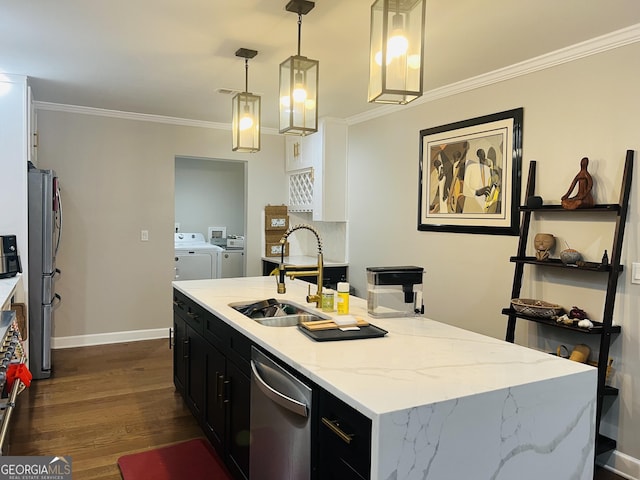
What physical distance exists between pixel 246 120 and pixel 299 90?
0.74 m

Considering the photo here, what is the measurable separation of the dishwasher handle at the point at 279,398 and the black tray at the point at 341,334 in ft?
0.84

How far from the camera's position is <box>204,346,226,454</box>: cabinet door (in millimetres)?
2453

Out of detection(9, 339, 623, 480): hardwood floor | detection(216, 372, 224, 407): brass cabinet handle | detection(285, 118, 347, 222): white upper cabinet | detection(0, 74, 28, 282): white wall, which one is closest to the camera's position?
detection(216, 372, 224, 407): brass cabinet handle

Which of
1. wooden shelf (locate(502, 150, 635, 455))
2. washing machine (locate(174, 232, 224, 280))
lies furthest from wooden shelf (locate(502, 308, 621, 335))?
washing machine (locate(174, 232, 224, 280))

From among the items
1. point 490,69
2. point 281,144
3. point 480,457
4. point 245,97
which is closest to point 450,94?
point 490,69

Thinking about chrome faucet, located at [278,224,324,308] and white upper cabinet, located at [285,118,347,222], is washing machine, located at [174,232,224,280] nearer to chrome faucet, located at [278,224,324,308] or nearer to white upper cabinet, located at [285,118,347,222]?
white upper cabinet, located at [285,118,347,222]

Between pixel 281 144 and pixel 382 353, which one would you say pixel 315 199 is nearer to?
pixel 281 144

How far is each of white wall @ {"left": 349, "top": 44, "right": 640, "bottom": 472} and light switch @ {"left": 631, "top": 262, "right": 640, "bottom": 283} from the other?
24mm

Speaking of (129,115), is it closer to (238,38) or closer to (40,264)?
(40,264)

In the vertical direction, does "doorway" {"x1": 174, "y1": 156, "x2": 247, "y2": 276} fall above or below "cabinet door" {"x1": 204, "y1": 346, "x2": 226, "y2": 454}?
above

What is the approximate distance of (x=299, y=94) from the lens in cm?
239

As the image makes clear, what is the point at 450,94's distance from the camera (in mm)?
3701

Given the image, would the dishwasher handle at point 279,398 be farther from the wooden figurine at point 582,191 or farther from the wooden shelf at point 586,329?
the wooden figurine at point 582,191

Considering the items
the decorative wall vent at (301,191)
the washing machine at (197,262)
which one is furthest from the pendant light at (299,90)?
the washing machine at (197,262)
